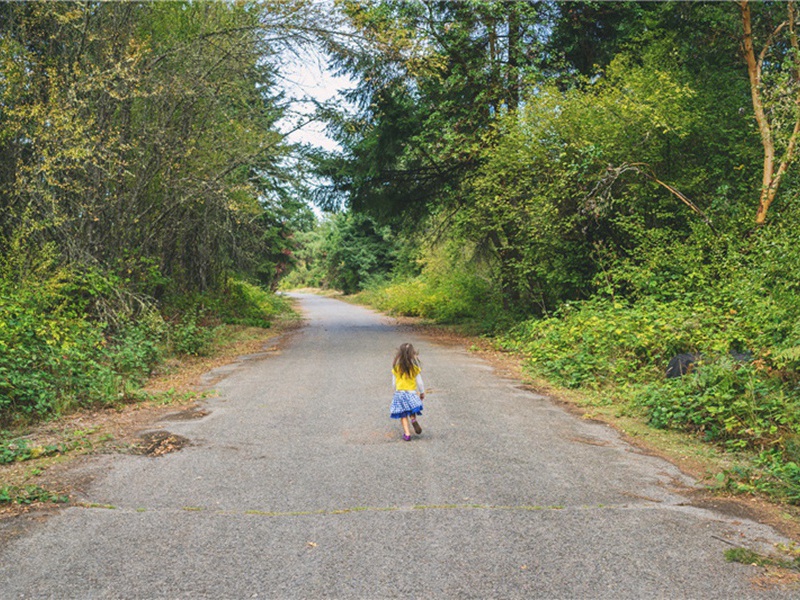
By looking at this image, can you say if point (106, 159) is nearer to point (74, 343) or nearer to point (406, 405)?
point (74, 343)

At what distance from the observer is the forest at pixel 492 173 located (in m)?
8.76

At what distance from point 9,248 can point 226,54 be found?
5989 mm

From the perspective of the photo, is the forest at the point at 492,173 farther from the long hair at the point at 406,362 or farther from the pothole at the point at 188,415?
the long hair at the point at 406,362

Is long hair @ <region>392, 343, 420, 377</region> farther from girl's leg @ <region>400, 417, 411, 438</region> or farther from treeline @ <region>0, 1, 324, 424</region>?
treeline @ <region>0, 1, 324, 424</region>

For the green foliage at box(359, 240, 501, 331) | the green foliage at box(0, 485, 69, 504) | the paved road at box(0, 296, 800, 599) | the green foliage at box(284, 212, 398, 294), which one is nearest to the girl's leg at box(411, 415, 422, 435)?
the paved road at box(0, 296, 800, 599)

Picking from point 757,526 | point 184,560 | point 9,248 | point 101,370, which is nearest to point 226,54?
point 9,248

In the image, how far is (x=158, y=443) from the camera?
696cm

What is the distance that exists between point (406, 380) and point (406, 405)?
31 centimetres

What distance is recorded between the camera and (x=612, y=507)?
4969mm

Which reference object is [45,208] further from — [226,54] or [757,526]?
[757,526]

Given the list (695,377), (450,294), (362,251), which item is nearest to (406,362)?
(695,377)

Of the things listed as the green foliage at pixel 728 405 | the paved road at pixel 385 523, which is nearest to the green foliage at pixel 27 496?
the paved road at pixel 385 523

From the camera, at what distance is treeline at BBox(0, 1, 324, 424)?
9.32 meters

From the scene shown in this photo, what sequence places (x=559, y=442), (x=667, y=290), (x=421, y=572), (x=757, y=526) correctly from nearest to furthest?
(x=421, y=572) < (x=757, y=526) < (x=559, y=442) < (x=667, y=290)
